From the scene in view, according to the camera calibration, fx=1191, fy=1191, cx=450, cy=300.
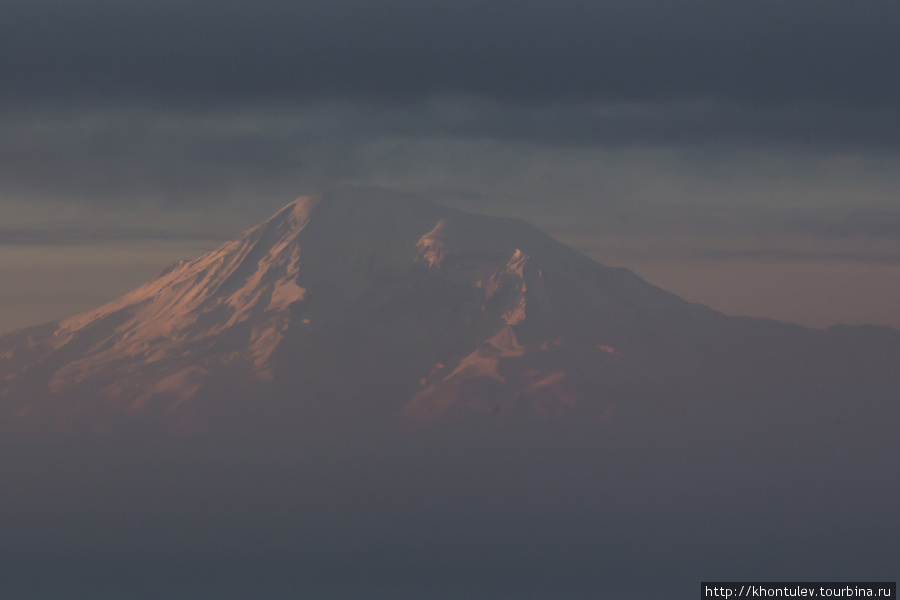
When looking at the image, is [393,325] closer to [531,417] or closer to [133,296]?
[531,417]

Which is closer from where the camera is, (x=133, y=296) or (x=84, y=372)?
(x=84, y=372)

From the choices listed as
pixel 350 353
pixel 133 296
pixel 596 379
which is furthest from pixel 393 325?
pixel 133 296

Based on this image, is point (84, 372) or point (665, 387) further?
point (665, 387)

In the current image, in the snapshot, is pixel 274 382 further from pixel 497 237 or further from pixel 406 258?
pixel 497 237

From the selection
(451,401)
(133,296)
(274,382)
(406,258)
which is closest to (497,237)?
(406,258)

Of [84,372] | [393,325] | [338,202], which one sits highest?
[338,202]

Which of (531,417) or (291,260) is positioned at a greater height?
(291,260)
